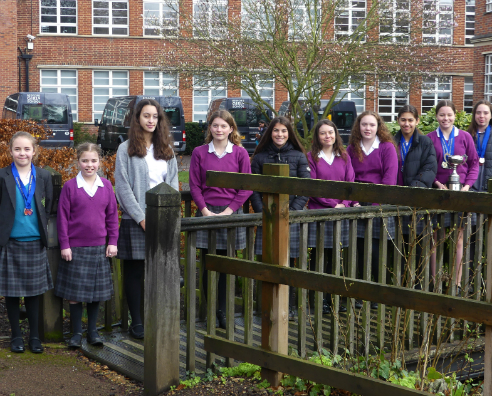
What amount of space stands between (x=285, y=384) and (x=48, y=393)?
141 centimetres

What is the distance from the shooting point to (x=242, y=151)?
569cm

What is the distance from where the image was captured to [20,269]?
492 cm

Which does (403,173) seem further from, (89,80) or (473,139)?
(89,80)

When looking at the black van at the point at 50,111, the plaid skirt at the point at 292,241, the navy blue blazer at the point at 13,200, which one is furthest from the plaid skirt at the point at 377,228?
the black van at the point at 50,111

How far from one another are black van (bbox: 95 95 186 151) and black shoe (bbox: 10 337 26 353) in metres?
20.1

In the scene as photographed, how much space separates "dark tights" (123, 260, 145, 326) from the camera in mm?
5168

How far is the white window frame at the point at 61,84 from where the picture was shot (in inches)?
1297

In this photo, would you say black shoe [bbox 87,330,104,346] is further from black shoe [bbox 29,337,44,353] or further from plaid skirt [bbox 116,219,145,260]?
plaid skirt [bbox 116,219,145,260]

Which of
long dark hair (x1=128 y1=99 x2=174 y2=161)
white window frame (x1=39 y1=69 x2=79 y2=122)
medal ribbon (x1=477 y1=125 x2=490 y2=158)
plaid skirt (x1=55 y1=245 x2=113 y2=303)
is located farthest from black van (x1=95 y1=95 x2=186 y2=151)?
plaid skirt (x1=55 y1=245 x2=113 y2=303)

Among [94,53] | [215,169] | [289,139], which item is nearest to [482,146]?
[289,139]

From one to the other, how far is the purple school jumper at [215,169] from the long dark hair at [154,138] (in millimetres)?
275

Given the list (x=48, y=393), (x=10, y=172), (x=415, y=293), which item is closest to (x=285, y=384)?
(x=415, y=293)

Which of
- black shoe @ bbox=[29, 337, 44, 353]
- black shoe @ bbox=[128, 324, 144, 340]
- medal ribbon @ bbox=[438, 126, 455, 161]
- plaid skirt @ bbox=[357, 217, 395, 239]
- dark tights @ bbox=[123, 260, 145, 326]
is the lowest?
black shoe @ bbox=[29, 337, 44, 353]

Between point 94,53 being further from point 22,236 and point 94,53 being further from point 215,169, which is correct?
point 22,236
